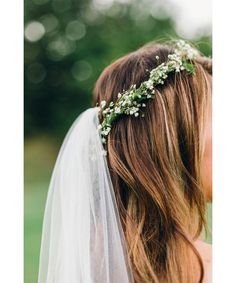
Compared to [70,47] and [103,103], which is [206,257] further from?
[70,47]

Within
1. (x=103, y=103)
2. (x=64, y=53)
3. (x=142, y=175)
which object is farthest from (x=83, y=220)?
(x=64, y=53)

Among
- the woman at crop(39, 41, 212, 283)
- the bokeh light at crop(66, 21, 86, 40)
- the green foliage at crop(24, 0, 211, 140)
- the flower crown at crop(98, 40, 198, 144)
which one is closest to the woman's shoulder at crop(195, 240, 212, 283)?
the woman at crop(39, 41, 212, 283)

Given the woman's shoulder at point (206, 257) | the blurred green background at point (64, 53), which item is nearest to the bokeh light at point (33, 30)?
the blurred green background at point (64, 53)

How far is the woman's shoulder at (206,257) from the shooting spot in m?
1.58

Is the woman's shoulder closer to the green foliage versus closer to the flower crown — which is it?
the flower crown

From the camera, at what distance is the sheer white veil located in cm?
148

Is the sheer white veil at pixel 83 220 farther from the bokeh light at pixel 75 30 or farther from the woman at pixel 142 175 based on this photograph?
the bokeh light at pixel 75 30

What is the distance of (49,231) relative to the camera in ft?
5.15

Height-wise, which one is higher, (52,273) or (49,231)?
(49,231)

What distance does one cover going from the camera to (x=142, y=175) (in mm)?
1523
